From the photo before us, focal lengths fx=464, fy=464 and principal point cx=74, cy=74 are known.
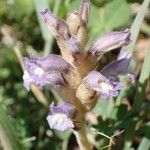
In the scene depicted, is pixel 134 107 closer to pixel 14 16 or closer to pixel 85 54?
pixel 85 54

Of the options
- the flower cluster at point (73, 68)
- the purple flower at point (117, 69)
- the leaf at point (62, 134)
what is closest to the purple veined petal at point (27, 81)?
the flower cluster at point (73, 68)

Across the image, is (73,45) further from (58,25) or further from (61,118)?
(61,118)

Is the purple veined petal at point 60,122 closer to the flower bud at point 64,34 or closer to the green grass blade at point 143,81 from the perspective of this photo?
the flower bud at point 64,34

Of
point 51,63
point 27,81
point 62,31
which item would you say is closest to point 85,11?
point 62,31

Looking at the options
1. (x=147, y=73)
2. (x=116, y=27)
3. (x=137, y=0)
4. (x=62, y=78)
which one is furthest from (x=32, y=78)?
(x=137, y=0)

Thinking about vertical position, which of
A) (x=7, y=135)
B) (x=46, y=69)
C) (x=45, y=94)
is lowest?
(x=45, y=94)
